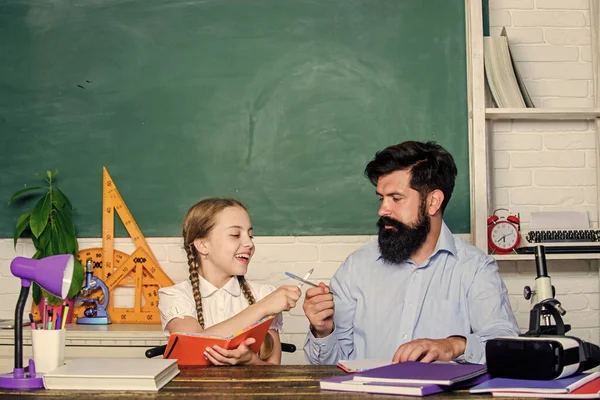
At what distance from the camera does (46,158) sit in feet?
11.4

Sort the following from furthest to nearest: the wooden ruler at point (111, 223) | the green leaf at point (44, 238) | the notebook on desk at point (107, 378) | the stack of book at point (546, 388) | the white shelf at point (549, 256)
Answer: the wooden ruler at point (111, 223) < the green leaf at point (44, 238) < the white shelf at point (549, 256) < the notebook on desk at point (107, 378) < the stack of book at point (546, 388)

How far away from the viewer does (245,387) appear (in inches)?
64.4

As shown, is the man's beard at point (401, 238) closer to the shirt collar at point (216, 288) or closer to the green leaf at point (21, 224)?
the shirt collar at point (216, 288)

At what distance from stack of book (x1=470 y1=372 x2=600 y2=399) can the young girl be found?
1.12 m

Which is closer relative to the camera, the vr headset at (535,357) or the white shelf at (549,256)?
the vr headset at (535,357)

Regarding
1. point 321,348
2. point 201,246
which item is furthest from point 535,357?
point 201,246

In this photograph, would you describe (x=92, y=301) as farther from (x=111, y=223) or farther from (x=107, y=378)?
(x=107, y=378)

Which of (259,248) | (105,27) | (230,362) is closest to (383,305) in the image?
(230,362)

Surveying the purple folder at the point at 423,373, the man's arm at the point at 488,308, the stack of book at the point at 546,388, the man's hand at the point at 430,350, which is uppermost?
the man's arm at the point at 488,308

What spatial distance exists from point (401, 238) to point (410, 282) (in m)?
0.15

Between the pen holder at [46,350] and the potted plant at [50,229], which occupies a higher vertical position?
the potted plant at [50,229]

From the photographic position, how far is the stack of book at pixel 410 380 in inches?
59.7

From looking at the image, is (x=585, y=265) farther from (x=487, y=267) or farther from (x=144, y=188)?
(x=144, y=188)

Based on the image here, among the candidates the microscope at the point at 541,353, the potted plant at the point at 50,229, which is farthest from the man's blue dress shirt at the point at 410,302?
the potted plant at the point at 50,229
